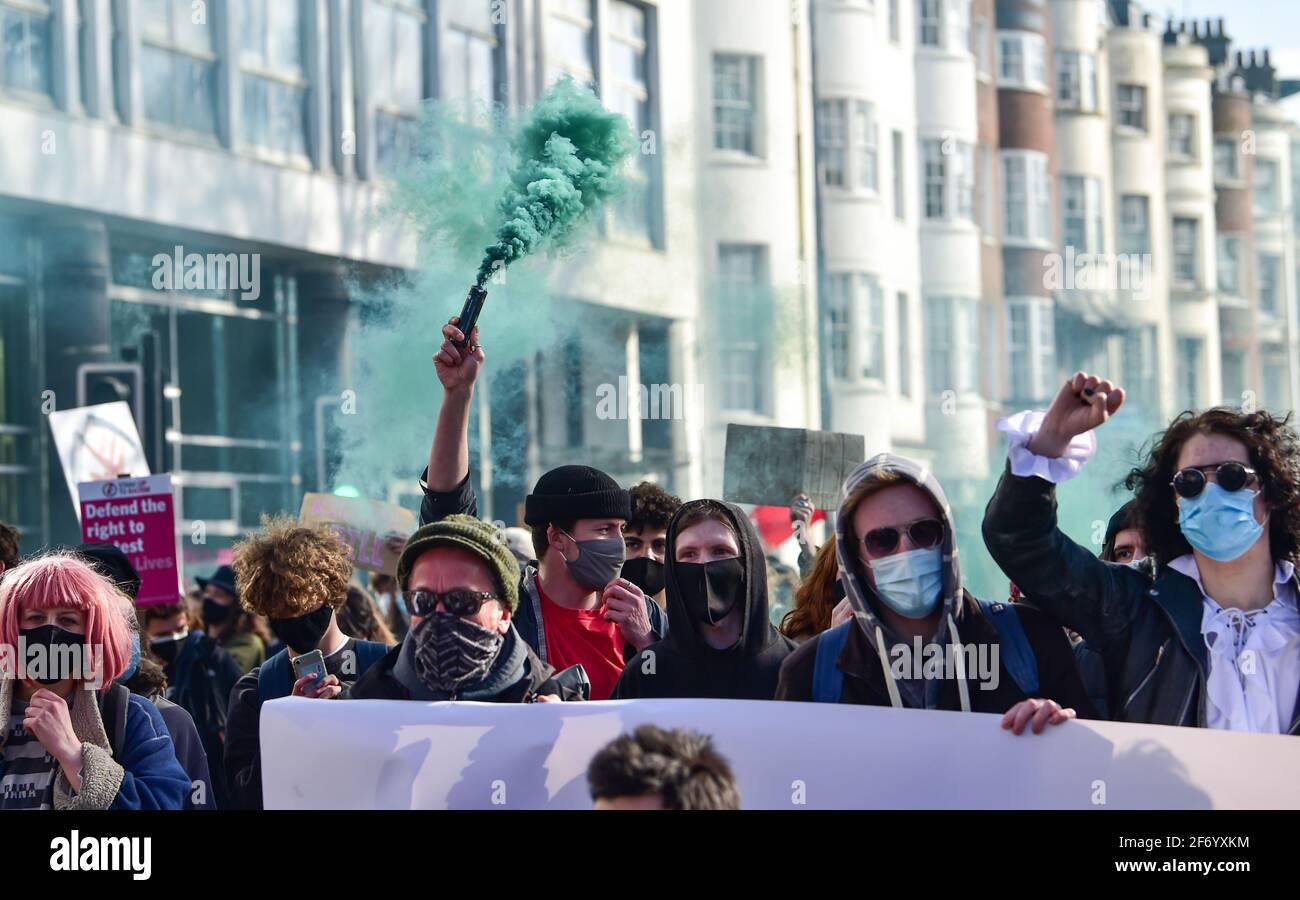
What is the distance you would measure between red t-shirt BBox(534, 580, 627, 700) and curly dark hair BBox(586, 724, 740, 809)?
1.84m

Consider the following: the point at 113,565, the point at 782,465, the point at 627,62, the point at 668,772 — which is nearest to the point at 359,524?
the point at 782,465

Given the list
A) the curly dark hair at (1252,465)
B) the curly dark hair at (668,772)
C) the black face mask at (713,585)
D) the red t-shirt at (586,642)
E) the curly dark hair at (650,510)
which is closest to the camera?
the curly dark hair at (668,772)

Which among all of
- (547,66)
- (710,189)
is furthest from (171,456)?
(710,189)

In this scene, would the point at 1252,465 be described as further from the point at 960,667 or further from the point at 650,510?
the point at 650,510

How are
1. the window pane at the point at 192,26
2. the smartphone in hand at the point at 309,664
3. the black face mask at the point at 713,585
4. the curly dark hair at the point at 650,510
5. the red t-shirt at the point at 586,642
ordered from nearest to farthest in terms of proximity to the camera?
1. the black face mask at the point at 713,585
2. the smartphone in hand at the point at 309,664
3. the red t-shirt at the point at 586,642
4. the curly dark hair at the point at 650,510
5. the window pane at the point at 192,26

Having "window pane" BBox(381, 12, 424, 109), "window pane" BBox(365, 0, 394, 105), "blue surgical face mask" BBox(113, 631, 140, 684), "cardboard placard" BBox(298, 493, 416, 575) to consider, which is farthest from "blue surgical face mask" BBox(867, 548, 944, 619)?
"window pane" BBox(381, 12, 424, 109)

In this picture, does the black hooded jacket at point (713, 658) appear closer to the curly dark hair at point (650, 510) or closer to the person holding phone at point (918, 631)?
the person holding phone at point (918, 631)

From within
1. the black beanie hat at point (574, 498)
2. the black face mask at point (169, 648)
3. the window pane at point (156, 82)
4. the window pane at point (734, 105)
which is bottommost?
the black face mask at point (169, 648)

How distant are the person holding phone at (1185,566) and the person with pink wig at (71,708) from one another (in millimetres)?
1868

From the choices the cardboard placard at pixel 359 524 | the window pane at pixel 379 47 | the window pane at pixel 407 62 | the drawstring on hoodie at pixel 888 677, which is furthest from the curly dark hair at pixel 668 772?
the window pane at pixel 407 62

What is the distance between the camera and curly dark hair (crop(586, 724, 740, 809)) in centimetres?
318

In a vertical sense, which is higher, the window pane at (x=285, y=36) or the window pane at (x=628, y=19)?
the window pane at (x=628, y=19)

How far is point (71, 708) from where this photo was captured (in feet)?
13.9

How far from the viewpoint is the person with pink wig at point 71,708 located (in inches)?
161
